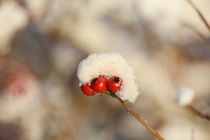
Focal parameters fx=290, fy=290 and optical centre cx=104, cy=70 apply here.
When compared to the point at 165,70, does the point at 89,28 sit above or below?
above

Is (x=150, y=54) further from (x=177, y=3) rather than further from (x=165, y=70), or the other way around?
(x=177, y=3)

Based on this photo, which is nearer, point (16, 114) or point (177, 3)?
point (177, 3)

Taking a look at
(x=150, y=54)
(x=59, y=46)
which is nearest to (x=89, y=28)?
(x=59, y=46)

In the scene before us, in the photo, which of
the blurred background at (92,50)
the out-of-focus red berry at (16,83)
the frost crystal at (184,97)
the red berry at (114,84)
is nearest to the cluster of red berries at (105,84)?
the red berry at (114,84)

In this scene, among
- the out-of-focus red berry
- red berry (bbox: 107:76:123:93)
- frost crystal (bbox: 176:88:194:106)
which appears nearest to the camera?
red berry (bbox: 107:76:123:93)

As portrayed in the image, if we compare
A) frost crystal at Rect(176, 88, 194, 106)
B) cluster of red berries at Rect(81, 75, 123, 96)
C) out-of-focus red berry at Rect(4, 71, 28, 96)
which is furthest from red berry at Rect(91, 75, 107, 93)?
out-of-focus red berry at Rect(4, 71, 28, 96)

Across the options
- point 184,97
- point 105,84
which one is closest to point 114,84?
point 105,84

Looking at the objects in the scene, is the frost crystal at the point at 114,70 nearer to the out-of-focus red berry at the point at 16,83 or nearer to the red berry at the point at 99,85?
the red berry at the point at 99,85

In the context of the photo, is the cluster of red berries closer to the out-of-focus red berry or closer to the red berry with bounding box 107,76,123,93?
the red berry with bounding box 107,76,123,93
